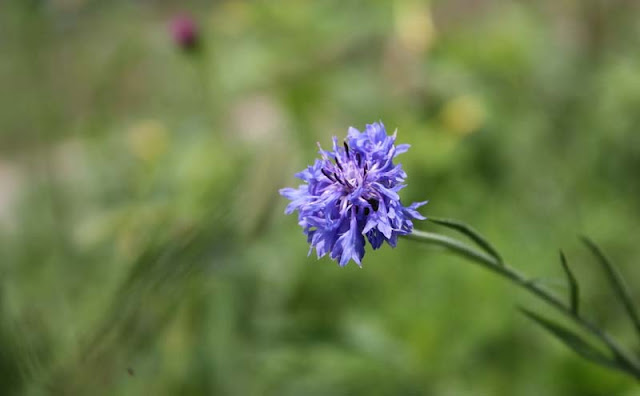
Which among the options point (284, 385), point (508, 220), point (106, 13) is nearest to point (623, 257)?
point (508, 220)

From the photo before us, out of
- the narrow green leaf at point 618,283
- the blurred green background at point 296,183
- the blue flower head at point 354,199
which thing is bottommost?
the blue flower head at point 354,199

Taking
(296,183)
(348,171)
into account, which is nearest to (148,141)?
(296,183)

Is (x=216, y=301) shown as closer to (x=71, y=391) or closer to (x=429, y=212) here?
(x=429, y=212)

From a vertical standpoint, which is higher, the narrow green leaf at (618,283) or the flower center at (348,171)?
the narrow green leaf at (618,283)

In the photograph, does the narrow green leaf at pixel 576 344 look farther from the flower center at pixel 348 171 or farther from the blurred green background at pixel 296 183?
the blurred green background at pixel 296 183

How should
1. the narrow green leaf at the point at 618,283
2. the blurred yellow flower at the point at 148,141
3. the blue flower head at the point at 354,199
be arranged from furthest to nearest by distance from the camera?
the blurred yellow flower at the point at 148,141 < the narrow green leaf at the point at 618,283 < the blue flower head at the point at 354,199

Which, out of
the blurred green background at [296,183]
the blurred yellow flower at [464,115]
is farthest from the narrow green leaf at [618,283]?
the blurred yellow flower at [464,115]
